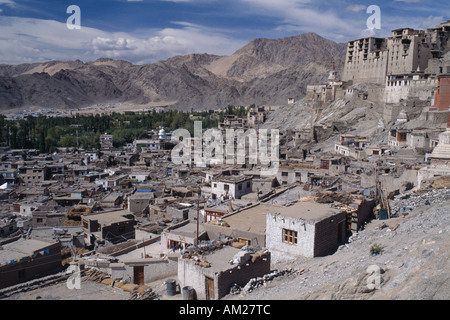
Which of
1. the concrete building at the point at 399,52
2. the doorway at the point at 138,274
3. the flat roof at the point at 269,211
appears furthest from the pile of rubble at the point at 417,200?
the concrete building at the point at 399,52

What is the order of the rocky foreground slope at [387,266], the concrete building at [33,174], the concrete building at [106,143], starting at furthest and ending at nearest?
1. the concrete building at [106,143]
2. the concrete building at [33,174]
3. the rocky foreground slope at [387,266]

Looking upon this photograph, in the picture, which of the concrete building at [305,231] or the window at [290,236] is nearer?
the concrete building at [305,231]

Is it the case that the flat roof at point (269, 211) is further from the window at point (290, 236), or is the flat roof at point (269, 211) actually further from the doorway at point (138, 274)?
Answer: the doorway at point (138, 274)

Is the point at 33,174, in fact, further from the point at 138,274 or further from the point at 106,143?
the point at 138,274

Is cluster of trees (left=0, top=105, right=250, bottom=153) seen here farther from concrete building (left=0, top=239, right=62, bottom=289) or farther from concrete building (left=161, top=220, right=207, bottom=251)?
concrete building (left=161, top=220, right=207, bottom=251)

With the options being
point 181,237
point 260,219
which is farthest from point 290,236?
point 181,237

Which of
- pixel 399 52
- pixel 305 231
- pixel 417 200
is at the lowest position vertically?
pixel 305 231
